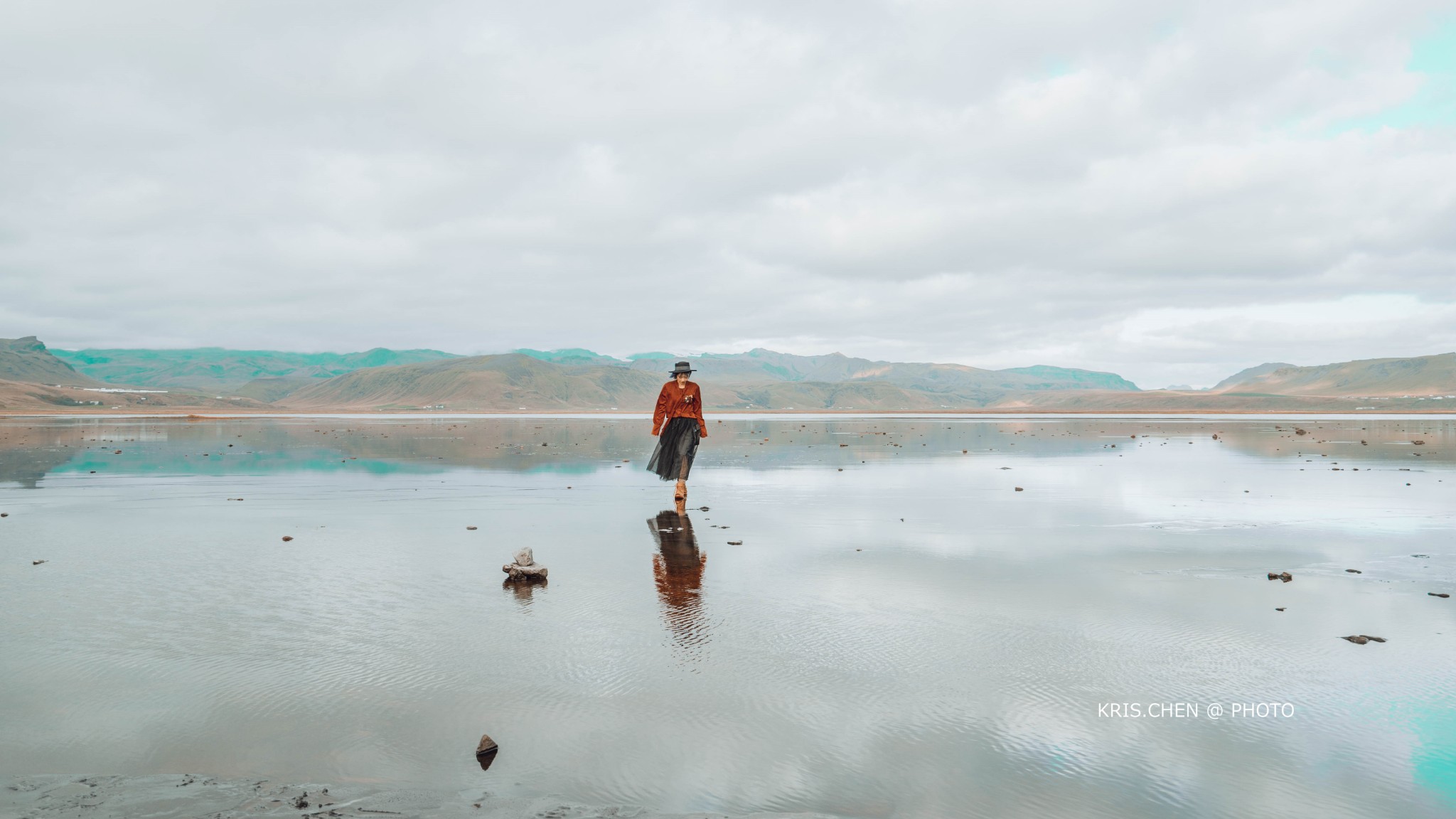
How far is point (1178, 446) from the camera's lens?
44.2 m

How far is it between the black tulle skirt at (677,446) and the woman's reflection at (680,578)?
1.98 meters

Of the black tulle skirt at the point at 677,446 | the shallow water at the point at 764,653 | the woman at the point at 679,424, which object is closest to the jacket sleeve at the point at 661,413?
the woman at the point at 679,424

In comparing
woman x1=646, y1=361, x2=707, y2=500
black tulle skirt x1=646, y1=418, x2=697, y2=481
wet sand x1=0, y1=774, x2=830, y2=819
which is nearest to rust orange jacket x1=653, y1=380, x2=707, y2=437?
woman x1=646, y1=361, x2=707, y2=500

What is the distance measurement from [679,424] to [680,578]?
8.16m

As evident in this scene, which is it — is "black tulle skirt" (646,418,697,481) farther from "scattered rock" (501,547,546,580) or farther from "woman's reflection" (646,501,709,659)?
"scattered rock" (501,547,546,580)

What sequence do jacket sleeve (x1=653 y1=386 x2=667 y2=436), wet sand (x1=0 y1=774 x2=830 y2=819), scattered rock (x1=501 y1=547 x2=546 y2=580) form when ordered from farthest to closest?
jacket sleeve (x1=653 y1=386 x2=667 y2=436), scattered rock (x1=501 y1=547 x2=546 y2=580), wet sand (x1=0 y1=774 x2=830 y2=819)

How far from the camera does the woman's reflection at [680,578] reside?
862 cm

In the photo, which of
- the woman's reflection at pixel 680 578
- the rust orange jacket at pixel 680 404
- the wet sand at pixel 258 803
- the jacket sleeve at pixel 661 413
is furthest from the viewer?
the jacket sleeve at pixel 661 413

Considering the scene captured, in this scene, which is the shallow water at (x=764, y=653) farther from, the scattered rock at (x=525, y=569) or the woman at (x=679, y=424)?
the woman at (x=679, y=424)

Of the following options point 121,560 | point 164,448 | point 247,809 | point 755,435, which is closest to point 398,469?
point 121,560

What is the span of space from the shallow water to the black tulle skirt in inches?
60.9

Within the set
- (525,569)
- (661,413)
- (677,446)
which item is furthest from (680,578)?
(661,413)

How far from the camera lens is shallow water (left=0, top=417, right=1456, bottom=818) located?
214 inches

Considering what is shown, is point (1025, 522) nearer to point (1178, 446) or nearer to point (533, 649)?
point (533, 649)
